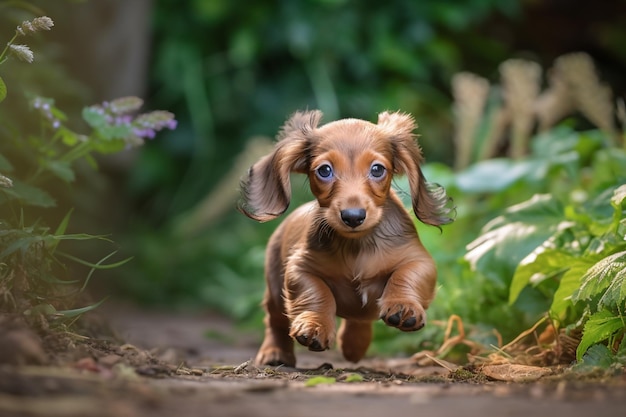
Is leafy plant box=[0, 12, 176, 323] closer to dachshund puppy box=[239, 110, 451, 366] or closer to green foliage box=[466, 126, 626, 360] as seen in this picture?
dachshund puppy box=[239, 110, 451, 366]

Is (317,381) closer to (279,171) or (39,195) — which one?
(279,171)

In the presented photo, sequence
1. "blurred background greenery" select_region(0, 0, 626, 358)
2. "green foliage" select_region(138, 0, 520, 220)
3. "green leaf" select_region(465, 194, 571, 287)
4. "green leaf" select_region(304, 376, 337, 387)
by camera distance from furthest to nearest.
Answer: "green foliage" select_region(138, 0, 520, 220), "blurred background greenery" select_region(0, 0, 626, 358), "green leaf" select_region(465, 194, 571, 287), "green leaf" select_region(304, 376, 337, 387)

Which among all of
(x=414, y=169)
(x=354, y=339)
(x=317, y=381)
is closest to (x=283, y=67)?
(x=354, y=339)

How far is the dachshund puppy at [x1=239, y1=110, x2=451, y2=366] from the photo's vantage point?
3176 mm

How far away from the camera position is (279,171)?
11.6 feet

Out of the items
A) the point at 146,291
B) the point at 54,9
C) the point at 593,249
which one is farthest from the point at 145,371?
the point at 146,291

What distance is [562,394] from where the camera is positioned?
2.36m

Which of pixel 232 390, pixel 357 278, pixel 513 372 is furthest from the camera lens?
pixel 357 278

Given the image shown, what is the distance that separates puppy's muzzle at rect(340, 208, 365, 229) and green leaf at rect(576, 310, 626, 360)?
0.94m

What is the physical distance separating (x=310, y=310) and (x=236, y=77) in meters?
6.65

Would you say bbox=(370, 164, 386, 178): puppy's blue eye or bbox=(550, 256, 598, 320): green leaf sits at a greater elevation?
bbox=(370, 164, 386, 178): puppy's blue eye

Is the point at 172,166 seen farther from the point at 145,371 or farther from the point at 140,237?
the point at 145,371

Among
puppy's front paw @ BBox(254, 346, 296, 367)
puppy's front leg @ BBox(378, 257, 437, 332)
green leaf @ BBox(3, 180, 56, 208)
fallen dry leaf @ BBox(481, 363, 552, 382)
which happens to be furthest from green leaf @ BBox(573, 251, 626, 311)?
green leaf @ BBox(3, 180, 56, 208)

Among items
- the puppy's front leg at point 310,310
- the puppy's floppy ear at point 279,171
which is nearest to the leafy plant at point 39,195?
the puppy's floppy ear at point 279,171
